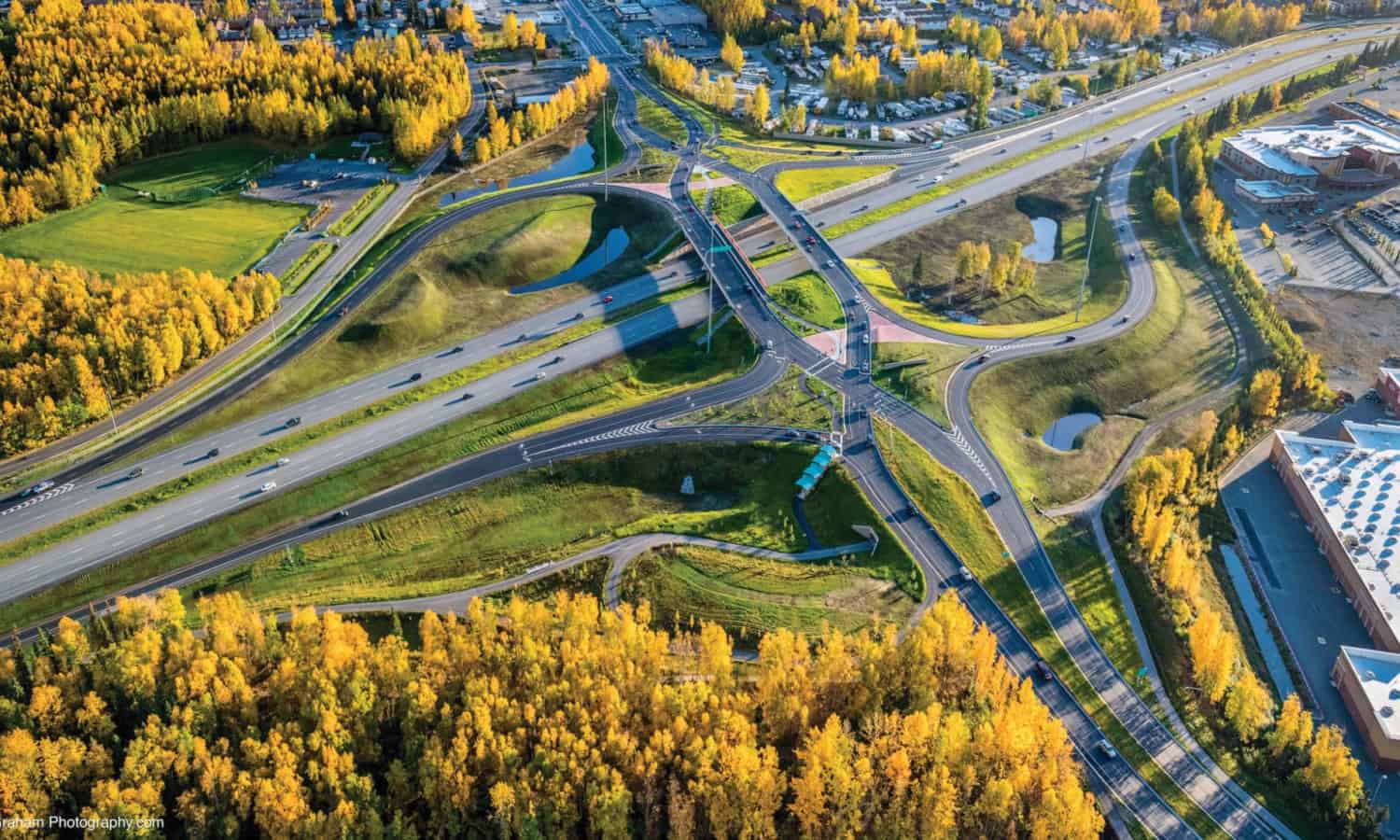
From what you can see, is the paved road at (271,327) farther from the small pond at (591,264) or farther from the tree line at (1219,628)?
the tree line at (1219,628)

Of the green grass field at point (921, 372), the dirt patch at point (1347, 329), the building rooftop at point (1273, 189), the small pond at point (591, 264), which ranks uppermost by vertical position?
the building rooftop at point (1273, 189)

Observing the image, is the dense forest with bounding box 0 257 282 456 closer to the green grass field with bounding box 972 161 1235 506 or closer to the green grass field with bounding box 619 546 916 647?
the green grass field with bounding box 619 546 916 647

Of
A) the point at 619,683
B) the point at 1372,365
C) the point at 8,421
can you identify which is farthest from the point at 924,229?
the point at 8,421

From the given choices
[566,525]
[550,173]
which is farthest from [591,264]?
[566,525]

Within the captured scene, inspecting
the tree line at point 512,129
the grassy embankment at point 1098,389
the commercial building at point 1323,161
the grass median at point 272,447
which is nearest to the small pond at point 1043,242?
the grassy embankment at point 1098,389

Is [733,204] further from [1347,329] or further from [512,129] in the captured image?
[1347,329]

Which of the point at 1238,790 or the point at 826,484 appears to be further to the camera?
the point at 826,484

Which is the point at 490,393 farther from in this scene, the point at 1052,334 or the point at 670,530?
the point at 1052,334
